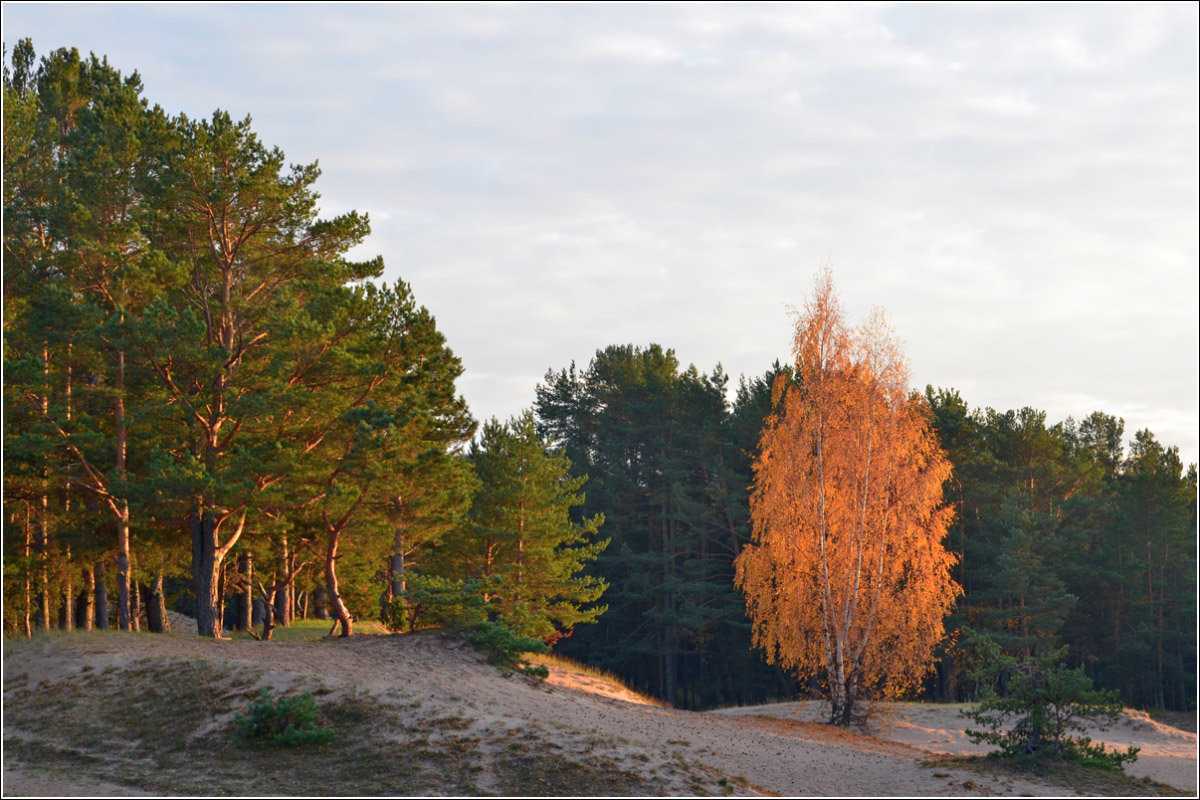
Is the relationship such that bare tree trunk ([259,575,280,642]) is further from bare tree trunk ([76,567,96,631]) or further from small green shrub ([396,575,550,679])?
bare tree trunk ([76,567,96,631])

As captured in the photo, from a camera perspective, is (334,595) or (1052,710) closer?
(1052,710)

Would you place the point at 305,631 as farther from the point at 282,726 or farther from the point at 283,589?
the point at 282,726

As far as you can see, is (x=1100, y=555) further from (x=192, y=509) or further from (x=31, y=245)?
(x=31, y=245)

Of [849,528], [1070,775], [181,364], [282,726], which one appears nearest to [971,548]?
[849,528]

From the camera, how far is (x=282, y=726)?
14.4 metres

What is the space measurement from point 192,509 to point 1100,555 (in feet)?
128

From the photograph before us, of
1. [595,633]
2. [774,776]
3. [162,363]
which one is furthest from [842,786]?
[595,633]

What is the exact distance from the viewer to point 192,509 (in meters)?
22.6

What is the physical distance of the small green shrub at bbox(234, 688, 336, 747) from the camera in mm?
14148

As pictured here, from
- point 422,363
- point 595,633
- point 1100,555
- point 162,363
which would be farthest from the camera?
point 595,633

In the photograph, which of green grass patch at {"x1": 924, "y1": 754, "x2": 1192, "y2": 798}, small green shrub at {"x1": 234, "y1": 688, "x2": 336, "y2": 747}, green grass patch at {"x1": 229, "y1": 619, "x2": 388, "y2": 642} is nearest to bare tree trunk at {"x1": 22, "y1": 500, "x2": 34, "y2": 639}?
green grass patch at {"x1": 229, "y1": 619, "x2": 388, "y2": 642}

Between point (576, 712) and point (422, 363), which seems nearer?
point (576, 712)

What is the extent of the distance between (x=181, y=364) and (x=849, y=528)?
1634 cm

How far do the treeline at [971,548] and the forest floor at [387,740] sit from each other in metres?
21.7
